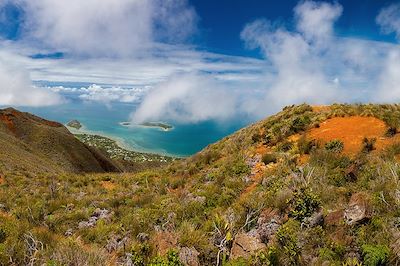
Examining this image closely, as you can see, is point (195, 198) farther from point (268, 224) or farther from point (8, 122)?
point (8, 122)

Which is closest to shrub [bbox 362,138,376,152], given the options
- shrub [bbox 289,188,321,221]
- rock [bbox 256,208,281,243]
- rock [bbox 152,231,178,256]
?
shrub [bbox 289,188,321,221]

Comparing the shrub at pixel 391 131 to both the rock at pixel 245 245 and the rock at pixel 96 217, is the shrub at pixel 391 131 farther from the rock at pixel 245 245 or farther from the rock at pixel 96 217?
the rock at pixel 96 217

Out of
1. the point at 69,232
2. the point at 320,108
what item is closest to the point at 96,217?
the point at 69,232

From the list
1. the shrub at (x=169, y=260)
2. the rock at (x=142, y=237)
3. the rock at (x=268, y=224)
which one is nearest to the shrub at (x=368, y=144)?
the rock at (x=268, y=224)

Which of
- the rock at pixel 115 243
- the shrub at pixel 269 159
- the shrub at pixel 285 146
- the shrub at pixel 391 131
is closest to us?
the rock at pixel 115 243

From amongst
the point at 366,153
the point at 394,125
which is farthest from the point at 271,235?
the point at 394,125
